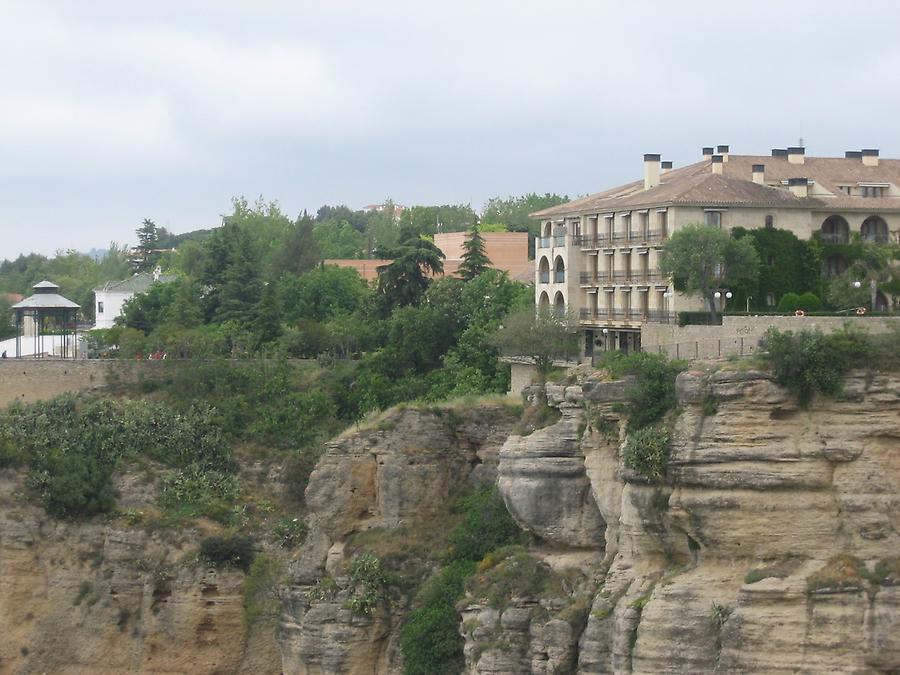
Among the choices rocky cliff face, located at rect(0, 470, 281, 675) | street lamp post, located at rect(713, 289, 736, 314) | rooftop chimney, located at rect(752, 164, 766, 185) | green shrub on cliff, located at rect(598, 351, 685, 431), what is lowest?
rocky cliff face, located at rect(0, 470, 281, 675)

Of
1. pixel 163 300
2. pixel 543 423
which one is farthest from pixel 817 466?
pixel 163 300

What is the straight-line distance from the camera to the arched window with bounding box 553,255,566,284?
57062mm

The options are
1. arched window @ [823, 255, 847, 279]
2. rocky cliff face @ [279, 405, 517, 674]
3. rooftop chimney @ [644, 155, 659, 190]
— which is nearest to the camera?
rocky cliff face @ [279, 405, 517, 674]

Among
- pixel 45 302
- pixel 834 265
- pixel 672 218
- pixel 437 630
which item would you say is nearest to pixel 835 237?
pixel 834 265

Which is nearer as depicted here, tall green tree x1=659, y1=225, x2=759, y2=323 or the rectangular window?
tall green tree x1=659, y1=225, x2=759, y2=323

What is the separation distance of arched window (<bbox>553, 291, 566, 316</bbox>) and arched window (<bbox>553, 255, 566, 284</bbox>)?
0.42 meters

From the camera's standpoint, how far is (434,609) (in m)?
46.3

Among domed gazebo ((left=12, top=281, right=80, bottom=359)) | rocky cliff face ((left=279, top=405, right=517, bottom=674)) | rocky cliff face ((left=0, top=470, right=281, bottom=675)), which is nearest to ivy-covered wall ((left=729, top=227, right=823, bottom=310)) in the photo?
rocky cliff face ((left=279, top=405, right=517, bottom=674))

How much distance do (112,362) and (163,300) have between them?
Result: 415 inches

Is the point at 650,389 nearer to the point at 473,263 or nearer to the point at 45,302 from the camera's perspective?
the point at 473,263

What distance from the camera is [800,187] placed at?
51.9 m

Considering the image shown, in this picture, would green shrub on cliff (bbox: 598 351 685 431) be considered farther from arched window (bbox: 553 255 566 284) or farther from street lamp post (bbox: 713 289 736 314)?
arched window (bbox: 553 255 566 284)

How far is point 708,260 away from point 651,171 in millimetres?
8969

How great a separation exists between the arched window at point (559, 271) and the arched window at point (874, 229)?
32.6 ft
